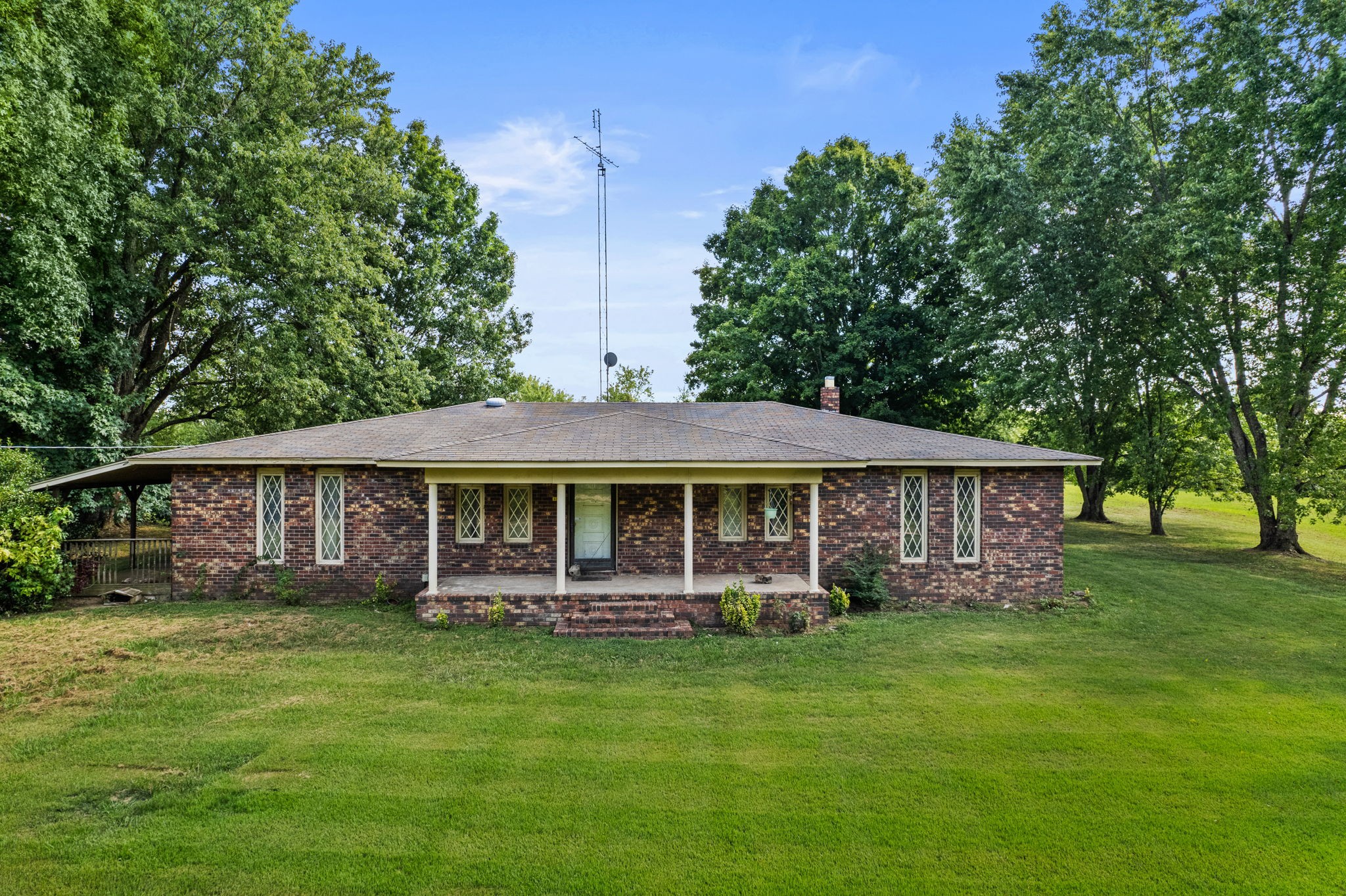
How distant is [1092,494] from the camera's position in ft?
93.4

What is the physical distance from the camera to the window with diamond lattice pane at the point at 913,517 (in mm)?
11734

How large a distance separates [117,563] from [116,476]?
229cm

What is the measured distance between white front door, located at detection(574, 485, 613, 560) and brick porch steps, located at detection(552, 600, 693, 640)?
77.0 inches

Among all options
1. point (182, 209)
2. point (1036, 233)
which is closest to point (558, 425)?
point (182, 209)

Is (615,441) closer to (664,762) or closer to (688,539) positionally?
(688,539)

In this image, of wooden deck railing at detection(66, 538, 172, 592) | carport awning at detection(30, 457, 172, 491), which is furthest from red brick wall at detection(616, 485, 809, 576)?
wooden deck railing at detection(66, 538, 172, 592)

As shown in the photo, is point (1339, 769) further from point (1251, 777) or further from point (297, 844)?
point (297, 844)

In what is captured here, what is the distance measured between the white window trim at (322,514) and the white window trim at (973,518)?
11.6m

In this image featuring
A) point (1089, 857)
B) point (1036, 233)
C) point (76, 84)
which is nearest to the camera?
point (1089, 857)

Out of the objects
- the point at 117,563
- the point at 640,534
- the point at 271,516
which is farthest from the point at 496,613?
the point at 117,563

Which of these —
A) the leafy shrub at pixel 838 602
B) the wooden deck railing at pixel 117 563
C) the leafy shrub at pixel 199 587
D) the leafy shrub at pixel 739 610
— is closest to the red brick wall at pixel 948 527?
the leafy shrub at pixel 838 602

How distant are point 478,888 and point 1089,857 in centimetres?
409

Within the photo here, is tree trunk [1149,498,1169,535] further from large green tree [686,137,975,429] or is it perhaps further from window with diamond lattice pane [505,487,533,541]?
window with diamond lattice pane [505,487,533,541]

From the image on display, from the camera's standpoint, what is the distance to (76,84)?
15.2 meters
